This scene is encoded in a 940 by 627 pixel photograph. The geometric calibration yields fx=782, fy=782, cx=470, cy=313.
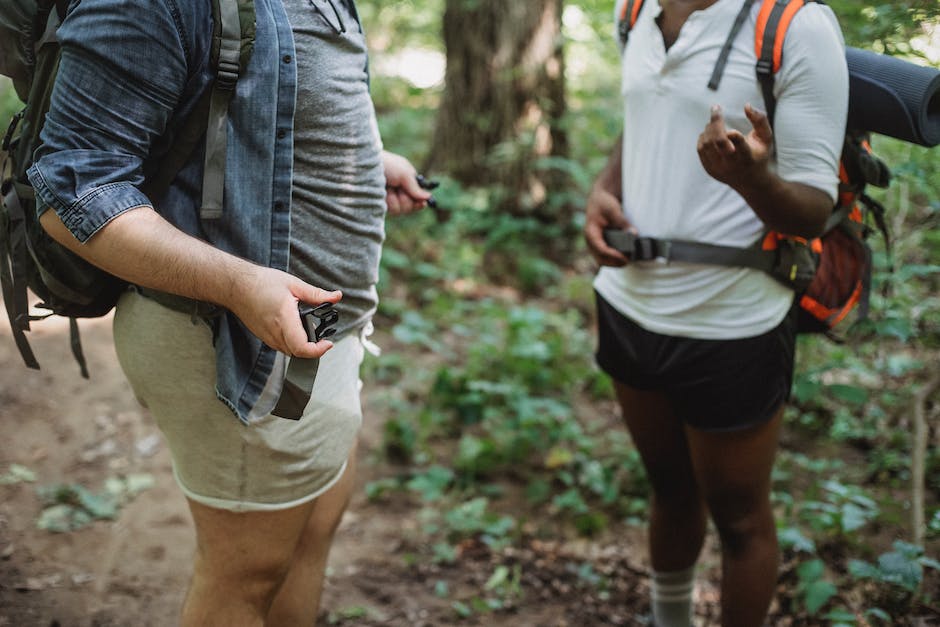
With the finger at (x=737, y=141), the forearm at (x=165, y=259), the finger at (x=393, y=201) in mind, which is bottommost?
the finger at (x=393, y=201)

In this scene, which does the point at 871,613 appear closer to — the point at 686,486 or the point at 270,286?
the point at 686,486

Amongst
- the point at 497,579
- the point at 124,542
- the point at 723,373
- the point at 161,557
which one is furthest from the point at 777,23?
the point at 124,542

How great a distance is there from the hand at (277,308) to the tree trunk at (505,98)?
4.46 m

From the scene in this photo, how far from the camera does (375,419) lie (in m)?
4.04

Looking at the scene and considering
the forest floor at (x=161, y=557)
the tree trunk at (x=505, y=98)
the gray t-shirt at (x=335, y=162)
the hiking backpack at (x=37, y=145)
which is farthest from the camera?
the tree trunk at (x=505, y=98)

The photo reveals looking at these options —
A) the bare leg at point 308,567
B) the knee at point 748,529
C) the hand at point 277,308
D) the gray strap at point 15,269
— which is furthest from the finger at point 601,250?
the gray strap at point 15,269

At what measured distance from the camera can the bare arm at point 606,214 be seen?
2205mm

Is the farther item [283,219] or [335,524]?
[335,524]

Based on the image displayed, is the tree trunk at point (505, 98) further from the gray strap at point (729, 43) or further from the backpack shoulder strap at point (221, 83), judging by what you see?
the backpack shoulder strap at point (221, 83)

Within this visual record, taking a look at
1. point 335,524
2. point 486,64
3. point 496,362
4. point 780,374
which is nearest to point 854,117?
point 780,374

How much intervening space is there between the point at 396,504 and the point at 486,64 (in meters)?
3.62

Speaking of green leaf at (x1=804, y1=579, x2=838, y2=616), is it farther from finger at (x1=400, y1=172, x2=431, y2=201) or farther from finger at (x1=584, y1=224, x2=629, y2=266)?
finger at (x1=400, y1=172, x2=431, y2=201)

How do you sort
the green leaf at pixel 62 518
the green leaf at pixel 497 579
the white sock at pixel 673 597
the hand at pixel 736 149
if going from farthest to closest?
the green leaf at pixel 62 518
the green leaf at pixel 497 579
the white sock at pixel 673 597
the hand at pixel 736 149

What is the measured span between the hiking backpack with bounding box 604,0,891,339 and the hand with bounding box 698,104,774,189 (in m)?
0.22
